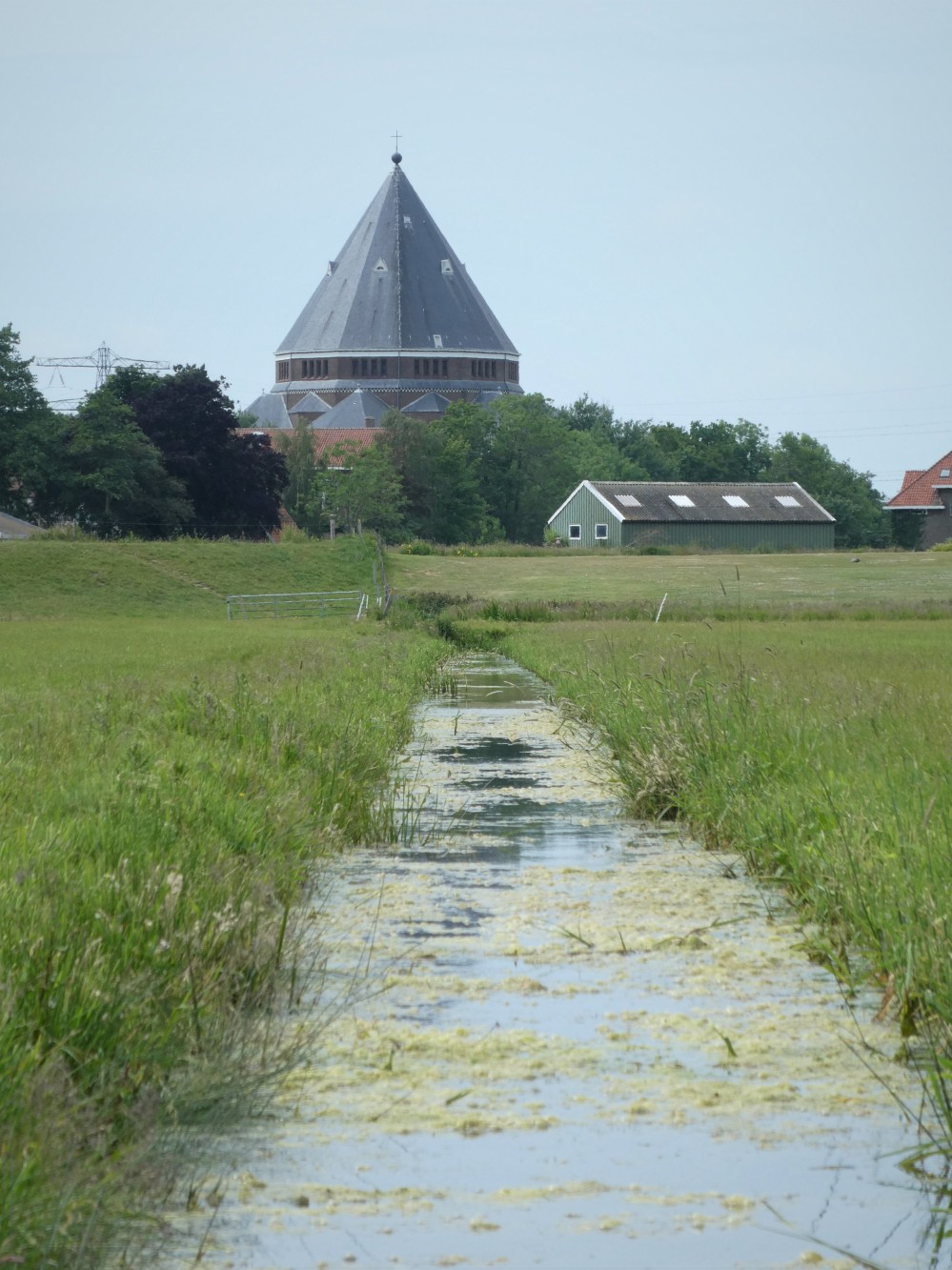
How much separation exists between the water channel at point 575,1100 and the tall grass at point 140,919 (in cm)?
30

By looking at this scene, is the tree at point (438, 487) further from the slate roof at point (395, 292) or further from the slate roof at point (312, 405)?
the slate roof at point (395, 292)

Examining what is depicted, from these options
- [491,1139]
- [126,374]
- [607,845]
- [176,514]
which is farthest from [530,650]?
[126,374]

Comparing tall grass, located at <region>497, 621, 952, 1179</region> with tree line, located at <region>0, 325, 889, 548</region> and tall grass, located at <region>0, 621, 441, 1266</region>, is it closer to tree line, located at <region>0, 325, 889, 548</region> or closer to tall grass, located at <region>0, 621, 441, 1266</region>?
tall grass, located at <region>0, 621, 441, 1266</region>

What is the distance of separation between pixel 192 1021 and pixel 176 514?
67.0 m

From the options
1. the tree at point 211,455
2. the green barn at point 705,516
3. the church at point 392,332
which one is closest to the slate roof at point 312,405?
the church at point 392,332

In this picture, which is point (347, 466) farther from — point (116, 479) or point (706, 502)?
point (116, 479)

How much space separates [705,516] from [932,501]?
14.6 metres

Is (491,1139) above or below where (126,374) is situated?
below

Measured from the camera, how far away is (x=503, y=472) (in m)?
107

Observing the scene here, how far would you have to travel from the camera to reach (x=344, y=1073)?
19.0 feet

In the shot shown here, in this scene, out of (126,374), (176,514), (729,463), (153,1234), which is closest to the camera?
(153,1234)

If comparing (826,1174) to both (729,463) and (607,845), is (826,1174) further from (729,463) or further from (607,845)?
(729,463)

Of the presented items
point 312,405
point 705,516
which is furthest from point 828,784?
point 312,405

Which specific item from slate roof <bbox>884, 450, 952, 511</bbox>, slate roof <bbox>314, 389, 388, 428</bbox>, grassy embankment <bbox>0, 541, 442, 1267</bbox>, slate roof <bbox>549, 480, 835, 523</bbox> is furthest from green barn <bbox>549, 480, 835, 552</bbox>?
grassy embankment <bbox>0, 541, 442, 1267</bbox>
